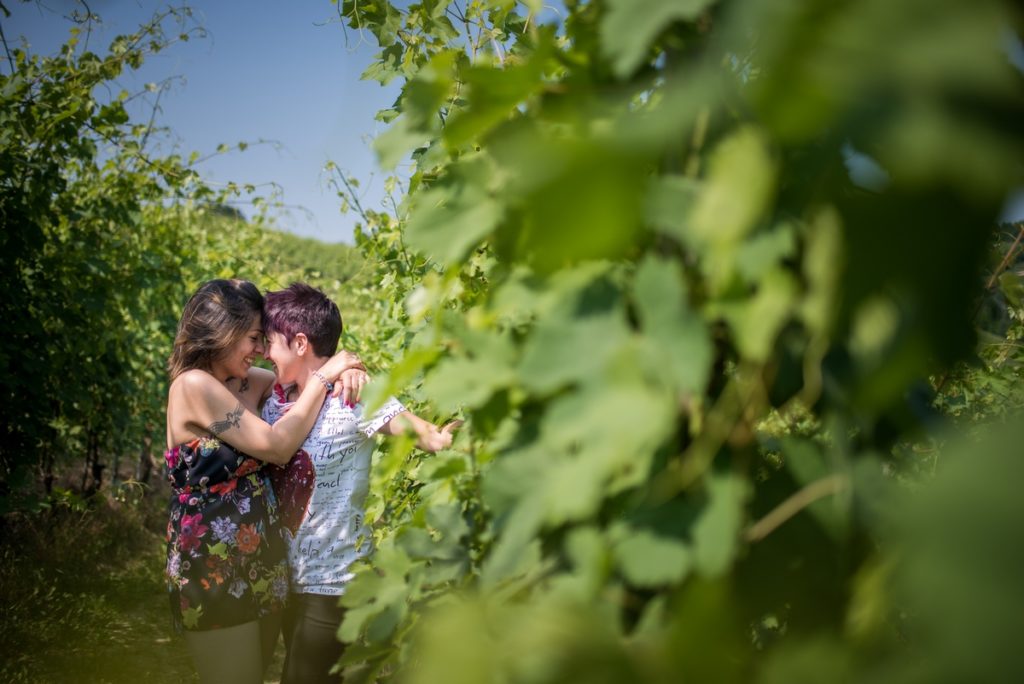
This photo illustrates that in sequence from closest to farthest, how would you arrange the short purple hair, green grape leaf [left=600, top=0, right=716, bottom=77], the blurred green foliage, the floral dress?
the blurred green foliage, green grape leaf [left=600, top=0, right=716, bottom=77], the floral dress, the short purple hair

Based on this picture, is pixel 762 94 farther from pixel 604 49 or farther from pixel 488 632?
pixel 488 632

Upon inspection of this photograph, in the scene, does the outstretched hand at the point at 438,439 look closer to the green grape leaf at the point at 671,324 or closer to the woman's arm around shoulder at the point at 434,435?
the woman's arm around shoulder at the point at 434,435

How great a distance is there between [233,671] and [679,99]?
8.70 ft

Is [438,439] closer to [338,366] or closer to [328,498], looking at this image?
[338,366]

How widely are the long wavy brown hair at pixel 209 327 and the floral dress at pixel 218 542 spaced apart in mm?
341

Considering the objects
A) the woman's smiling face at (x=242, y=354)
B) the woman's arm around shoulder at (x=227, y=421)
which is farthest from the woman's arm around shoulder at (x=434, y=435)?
the woman's smiling face at (x=242, y=354)

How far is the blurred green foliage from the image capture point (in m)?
0.40

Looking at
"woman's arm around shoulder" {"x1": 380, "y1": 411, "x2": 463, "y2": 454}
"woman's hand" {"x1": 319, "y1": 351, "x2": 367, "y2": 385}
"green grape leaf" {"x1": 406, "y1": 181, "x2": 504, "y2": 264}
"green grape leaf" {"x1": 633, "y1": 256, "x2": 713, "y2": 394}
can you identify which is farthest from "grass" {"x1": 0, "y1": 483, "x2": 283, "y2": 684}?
"green grape leaf" {"x1": 633, "y1": 256, "x2": 713, "y2": 394}

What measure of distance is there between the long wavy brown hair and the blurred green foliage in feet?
6.70

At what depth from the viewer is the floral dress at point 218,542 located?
95.4 inches

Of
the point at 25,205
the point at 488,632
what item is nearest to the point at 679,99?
the point at 488,632

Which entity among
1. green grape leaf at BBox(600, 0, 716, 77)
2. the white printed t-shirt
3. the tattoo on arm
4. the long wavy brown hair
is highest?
the long wavy brown hair

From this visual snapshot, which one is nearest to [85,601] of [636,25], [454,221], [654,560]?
[454,221]

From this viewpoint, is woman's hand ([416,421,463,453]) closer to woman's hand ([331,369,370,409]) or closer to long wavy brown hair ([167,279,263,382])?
woman's hand ([331,369,370,409])
